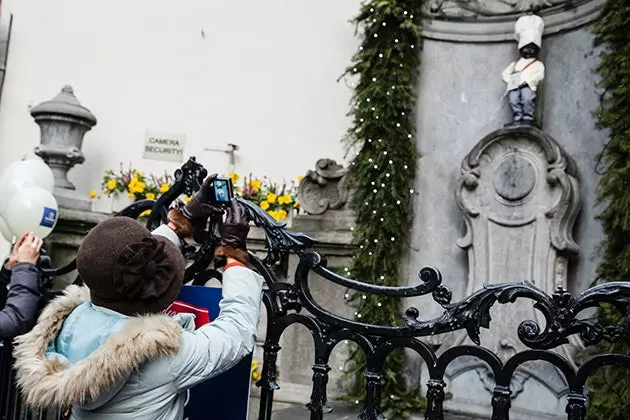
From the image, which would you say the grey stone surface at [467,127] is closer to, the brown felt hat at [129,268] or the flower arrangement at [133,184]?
the flower arrangement at [133,184]

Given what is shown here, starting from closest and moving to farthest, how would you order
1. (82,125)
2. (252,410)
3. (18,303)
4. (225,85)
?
(18,303) < (252,410) < (82,125) < (225,85)

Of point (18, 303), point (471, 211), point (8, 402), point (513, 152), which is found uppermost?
point (513, 152)

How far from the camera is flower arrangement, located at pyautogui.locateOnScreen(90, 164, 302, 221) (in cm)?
574

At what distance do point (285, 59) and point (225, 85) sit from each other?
2.07 ft

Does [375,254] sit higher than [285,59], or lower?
lower

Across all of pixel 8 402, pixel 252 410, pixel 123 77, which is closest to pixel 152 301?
pixel 8 402

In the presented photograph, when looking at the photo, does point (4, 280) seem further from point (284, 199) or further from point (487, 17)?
point (487, 17)

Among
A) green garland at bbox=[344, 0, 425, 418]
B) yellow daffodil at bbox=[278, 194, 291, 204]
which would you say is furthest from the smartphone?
yellow daffodil at bbox=[278, 194, 291, 204]

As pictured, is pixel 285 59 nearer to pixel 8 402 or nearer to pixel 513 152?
pixel 513 152

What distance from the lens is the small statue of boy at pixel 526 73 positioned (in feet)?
15.8

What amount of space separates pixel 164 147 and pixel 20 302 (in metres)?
4.35

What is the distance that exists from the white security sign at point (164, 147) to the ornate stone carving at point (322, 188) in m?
1.80

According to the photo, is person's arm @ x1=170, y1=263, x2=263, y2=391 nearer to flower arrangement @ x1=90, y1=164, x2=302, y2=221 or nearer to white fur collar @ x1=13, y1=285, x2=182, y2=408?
white fur collar @ x1=13, y1=285, x2=182, y2=408

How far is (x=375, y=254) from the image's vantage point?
4.74m
